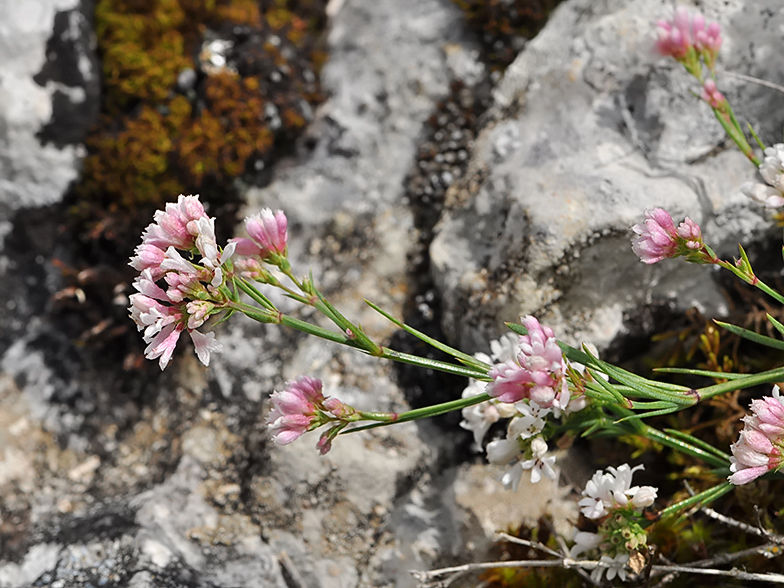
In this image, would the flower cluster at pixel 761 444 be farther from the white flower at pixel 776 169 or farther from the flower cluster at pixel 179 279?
the flower cluster at pixel 179 279

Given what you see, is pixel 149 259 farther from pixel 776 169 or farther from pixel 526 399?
pixel 776 169

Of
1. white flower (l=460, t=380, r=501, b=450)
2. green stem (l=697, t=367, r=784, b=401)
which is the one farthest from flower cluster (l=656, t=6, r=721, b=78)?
white flower (l=460, t=380, r=501, b=450)

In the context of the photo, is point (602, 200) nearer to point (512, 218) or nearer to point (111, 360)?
point (512, 218)

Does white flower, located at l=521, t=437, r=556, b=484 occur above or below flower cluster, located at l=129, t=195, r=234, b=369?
below

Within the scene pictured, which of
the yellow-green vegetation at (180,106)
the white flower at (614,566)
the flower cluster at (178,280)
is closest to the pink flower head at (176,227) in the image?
the flower cluster at (178,280)

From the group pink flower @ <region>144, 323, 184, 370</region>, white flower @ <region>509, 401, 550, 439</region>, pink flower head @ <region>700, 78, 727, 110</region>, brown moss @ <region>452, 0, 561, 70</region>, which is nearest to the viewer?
pink flower @ <region>144, 323, 184, 370</region>

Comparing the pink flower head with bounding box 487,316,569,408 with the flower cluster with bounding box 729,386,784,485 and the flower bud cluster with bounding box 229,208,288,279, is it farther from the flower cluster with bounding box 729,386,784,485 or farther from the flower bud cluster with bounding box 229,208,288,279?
the flower bud cluster with bounding box 229,208,288,279

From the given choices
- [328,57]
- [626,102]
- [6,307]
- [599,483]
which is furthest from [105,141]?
[599,483]

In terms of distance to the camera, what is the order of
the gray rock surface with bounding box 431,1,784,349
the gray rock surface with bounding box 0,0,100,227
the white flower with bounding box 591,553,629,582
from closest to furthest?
1. the white flower with bounding box 591,553,629,582
2. the gray rock surface with bounding box 431,1,784,349
3. the gray rock surface with bounding box 0,0,100,227
